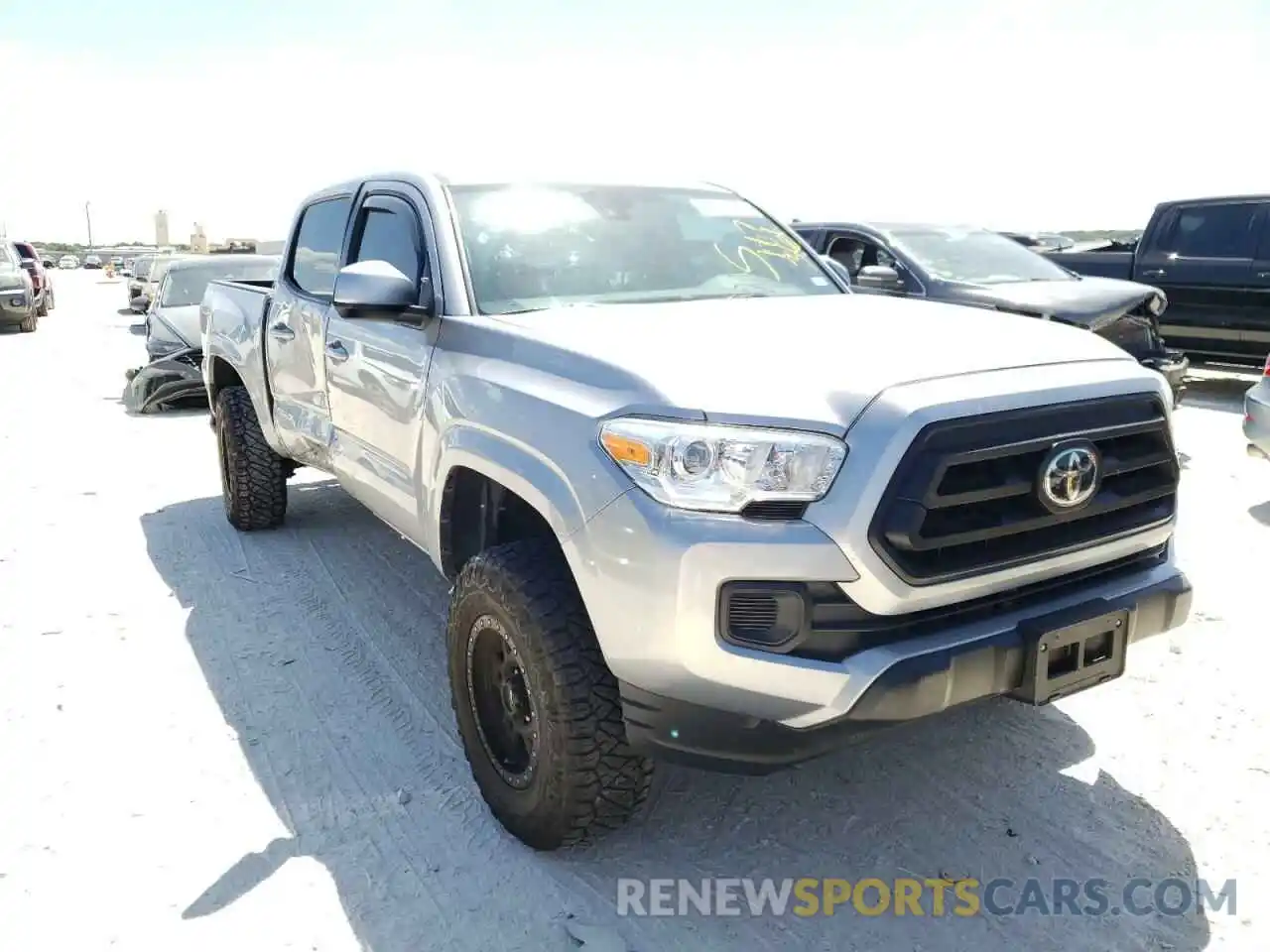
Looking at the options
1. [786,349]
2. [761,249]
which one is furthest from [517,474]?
[761,249]

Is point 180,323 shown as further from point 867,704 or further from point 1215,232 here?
point 1215,232

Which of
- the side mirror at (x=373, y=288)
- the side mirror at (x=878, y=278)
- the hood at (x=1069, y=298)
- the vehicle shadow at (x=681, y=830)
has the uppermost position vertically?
the side mirror at (x=373, y=288)

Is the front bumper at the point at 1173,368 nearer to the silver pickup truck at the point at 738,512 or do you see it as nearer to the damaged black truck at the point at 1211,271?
the damaged black truck at the point at 1211,271

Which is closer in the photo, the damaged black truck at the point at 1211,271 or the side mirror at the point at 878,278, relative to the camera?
the side mirror at the point at 878,278

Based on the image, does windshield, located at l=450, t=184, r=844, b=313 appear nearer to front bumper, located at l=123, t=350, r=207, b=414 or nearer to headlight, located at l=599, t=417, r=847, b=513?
headlight, located at l=599, t=417, r=847, b=513

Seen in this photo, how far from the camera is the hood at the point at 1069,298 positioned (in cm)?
705

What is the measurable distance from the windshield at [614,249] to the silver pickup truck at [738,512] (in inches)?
0.8

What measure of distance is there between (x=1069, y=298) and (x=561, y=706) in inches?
237

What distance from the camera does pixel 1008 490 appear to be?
239 centimetres

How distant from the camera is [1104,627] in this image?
2.52m

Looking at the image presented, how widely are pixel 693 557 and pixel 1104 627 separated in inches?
41.3

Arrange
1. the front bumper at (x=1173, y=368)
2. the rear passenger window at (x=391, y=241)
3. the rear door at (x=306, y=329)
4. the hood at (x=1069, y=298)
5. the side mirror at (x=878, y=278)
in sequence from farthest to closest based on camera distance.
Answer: the hood at (x=1069, y=298) < the front bumper at (x=1173, y=368) < the side mirror at (x=878, y=278) < the rear door at (x=306, y=329) < the rear passenger window at (x=391, y=241)

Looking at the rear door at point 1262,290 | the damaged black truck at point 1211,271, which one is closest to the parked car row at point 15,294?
the damaged black truck at point 1211,271

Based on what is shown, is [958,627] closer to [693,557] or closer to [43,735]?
[693,557]
